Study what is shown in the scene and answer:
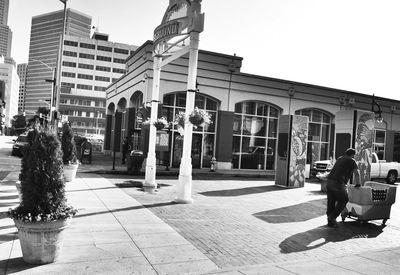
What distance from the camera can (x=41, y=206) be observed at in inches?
205

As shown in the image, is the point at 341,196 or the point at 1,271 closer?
the point at 1,271

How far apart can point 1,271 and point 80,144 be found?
19.5 meters

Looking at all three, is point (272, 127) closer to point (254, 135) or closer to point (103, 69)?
point (254, 135)

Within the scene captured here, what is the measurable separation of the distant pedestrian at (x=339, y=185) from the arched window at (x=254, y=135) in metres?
16.6

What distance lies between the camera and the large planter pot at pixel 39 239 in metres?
Answer: 5.11

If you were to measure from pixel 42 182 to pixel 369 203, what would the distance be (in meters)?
7.77

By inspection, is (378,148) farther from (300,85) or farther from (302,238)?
(302,238)

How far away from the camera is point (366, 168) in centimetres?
1491

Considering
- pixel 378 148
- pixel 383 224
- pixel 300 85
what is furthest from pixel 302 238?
pixel 378 148

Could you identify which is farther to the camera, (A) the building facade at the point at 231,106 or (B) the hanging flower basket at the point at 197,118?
(A) the building facade at the point at 231,106

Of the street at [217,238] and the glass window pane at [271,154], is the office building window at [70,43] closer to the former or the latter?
the glass window pane at [271,154]

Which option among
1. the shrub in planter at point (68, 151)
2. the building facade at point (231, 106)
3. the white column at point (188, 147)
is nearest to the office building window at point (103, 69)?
the building facade at point (231, 106)

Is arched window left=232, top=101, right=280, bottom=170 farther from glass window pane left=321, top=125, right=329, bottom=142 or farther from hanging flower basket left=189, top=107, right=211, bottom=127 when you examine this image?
hanging flower basket left=189, top=107, right=211, bottom=127

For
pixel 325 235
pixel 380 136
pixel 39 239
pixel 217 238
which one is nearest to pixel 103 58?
pixel 380 136
